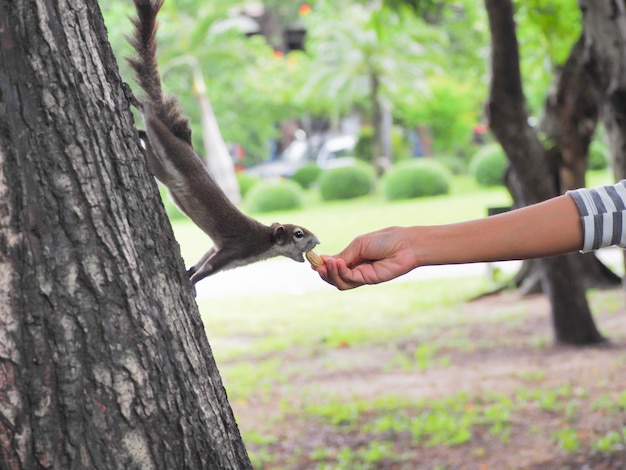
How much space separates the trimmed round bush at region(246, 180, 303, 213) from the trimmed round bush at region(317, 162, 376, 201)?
137 centimetres

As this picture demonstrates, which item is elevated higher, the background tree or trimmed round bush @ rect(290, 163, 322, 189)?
the background tree

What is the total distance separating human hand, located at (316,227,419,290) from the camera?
78.0 inches

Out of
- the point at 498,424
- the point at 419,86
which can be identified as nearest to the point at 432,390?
the point at 498,424

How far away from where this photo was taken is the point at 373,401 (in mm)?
5840

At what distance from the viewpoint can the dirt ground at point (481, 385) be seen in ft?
15.2

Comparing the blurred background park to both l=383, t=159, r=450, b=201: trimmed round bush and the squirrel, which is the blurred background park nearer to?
l=383, t=159, r=450, b=201: trimmed round bush

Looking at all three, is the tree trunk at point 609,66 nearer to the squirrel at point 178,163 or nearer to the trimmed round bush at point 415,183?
the squirrel at point 178,163

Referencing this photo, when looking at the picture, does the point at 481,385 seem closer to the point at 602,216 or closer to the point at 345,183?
the point at 602,216

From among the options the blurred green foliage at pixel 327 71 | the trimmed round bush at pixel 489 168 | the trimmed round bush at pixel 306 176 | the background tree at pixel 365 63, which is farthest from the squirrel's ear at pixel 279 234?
the trimmed round bush at pixel 306 176

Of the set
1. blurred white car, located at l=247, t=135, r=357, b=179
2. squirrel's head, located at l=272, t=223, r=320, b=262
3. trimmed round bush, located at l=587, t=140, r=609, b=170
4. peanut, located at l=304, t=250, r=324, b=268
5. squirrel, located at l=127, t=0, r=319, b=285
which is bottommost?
peanut, located at l=304, t=250, r=324, b=268

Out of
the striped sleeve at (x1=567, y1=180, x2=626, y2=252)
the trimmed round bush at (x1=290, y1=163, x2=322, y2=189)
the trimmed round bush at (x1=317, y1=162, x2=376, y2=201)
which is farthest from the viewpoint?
the trimmed round bush at (x1=290, y1=163, x2=322, y2=189)

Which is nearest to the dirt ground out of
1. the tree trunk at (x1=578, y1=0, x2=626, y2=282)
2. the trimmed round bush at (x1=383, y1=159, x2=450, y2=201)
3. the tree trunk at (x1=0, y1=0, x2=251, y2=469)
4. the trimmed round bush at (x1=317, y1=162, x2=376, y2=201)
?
the tree trunk at (x1=578, y1=0, x2=626, y2=282)

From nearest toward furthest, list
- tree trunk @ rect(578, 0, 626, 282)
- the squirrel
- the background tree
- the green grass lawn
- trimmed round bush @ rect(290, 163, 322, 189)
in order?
the squirrel < tree trunk @ rect(578, 0, 626, 282) < the green grass lawn < the background tree < trimmed round bush @ rect(290, 163, 322, 189)

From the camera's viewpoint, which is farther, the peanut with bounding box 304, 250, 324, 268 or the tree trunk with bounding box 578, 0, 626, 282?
the tree trunk with bounding box 578, 0, 626, 282
